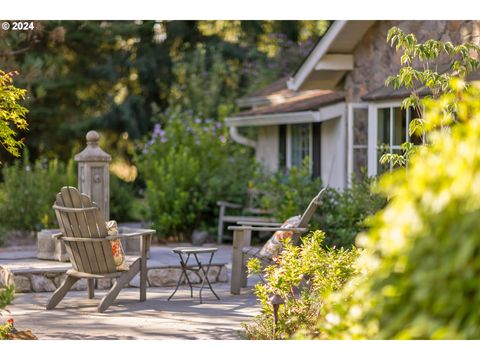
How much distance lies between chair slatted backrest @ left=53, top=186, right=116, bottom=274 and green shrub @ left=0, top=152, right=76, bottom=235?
536 cm

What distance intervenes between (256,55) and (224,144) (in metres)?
5.29

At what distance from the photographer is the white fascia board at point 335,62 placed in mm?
11117

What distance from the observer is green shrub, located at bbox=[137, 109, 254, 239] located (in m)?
13.0

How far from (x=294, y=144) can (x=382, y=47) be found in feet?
12.2

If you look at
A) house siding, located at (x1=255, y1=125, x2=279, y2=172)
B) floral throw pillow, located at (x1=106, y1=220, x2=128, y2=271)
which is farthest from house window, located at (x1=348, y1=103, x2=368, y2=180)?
floral throw pillow, located at (x1=106, y1=220, x2=128, y2=271)

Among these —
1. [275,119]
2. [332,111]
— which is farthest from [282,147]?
[332,111]

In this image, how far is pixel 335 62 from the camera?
438 inches

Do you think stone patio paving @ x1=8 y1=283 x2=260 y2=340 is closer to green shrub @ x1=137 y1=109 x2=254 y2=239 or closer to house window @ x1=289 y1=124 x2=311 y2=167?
green shrub @ x1=137 y1=109 x2=254 y2=239

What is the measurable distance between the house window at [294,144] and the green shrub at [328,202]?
121 cm

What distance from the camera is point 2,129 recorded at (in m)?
6.07

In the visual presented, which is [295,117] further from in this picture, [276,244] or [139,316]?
[139,316]

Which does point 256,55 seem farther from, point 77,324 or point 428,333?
point 428,333

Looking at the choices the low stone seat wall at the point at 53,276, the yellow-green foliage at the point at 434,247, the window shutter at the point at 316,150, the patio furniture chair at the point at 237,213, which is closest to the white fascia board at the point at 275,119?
the window shutter at the point at 316,150

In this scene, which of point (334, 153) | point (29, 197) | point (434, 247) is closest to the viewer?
point (434, 247)
